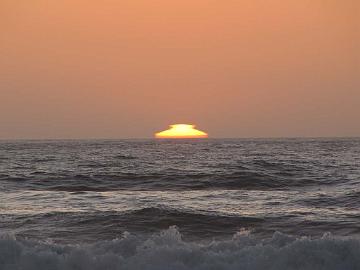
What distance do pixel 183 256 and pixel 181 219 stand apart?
6887 mm

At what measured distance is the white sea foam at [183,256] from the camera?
11891 millimetres

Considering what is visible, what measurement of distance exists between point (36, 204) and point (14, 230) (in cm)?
556

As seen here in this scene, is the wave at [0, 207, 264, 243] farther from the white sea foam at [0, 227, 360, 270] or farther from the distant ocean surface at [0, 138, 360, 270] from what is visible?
the white sea foam at [0, 227, 360, 270]

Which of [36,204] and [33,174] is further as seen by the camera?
[33,174]

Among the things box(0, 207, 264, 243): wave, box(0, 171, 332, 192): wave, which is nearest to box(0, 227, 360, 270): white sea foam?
box(0, 207, 264, 243): wave

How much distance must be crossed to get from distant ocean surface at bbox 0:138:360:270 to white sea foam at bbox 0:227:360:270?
2 centimetres

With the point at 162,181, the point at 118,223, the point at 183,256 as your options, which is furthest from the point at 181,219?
the point at 162,181

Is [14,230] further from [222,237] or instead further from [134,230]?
[222,237]

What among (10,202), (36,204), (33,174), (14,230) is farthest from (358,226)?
(33,174)

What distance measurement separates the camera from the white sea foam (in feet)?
39.0

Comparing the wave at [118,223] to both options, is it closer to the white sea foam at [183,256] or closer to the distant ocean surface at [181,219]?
the distant ocean surface at [181,219]

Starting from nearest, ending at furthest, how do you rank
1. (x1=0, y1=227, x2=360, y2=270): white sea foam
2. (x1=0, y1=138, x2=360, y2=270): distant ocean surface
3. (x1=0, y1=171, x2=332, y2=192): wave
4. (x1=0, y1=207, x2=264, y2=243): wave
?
(x1=0, y1=227, x2=360, y2=270): white sea foam < (x1=0, y1=138, x2=360, y2=270): distant ocean surface < (x1=0, y1=207, x2=264, y2=243): wave < (x1=0, y1=171, x2=332, y2=192): wave

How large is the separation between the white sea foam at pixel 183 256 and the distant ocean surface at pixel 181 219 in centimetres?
2

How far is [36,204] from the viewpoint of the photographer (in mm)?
22891
